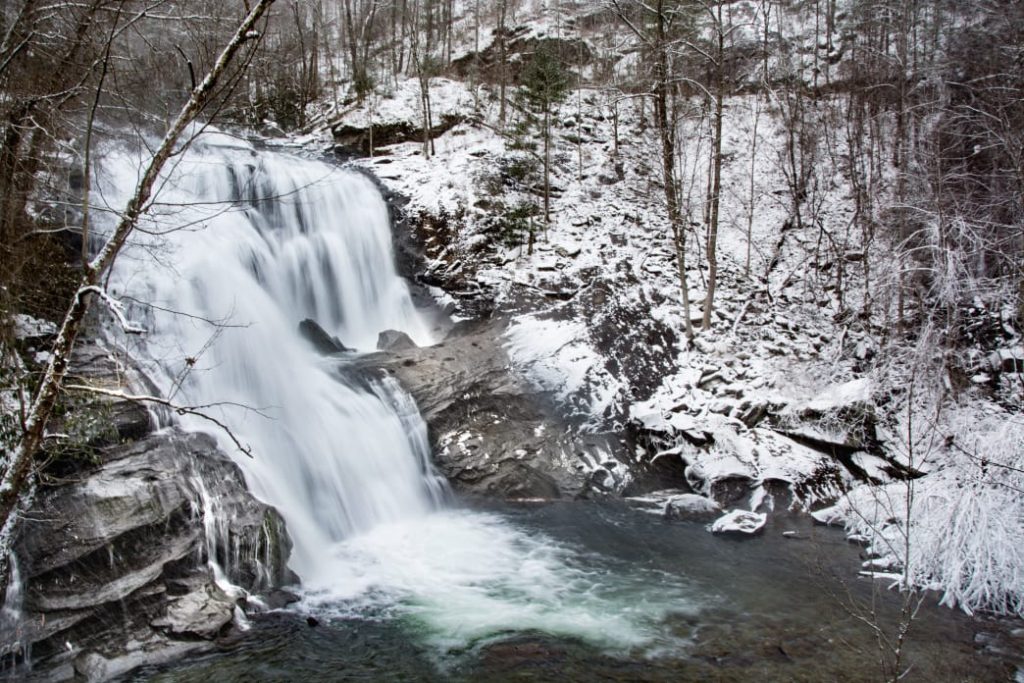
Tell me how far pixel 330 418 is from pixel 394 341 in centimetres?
275

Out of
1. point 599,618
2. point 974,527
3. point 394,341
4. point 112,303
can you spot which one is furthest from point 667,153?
point 112,303

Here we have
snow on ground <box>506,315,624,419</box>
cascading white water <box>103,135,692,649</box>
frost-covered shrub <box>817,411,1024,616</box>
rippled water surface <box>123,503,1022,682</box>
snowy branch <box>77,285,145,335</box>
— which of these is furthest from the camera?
snow on ground <box>506,315,624,419</box>

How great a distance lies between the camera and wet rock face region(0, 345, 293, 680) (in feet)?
18.1

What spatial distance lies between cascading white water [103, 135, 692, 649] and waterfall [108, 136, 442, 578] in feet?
0.09

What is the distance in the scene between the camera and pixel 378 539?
342 inches

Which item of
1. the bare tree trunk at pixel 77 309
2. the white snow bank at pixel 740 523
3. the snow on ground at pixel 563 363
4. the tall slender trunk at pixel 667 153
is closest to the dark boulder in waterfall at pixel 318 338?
the snow on ground at pixel 563 363

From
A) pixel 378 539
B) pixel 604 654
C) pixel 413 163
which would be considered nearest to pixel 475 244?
pixel 413 163

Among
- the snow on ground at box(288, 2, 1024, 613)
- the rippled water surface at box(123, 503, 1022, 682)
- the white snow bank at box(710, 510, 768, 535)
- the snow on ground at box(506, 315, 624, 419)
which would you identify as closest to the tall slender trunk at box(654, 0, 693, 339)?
the snow on ground at box(288, 2, 1024, 613)

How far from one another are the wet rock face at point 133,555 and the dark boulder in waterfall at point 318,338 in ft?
14.7

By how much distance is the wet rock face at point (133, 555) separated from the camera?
5516 millimetres

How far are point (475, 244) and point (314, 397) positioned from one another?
6175 mm

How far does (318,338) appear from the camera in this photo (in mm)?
11906

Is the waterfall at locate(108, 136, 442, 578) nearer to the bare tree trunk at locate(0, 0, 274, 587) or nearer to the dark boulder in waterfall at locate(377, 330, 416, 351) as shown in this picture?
the dark boulder in waterfall at locate(377, 330, 416, 351)

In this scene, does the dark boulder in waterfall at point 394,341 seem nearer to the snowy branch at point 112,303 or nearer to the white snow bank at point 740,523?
the white snow bank at point 740,523
